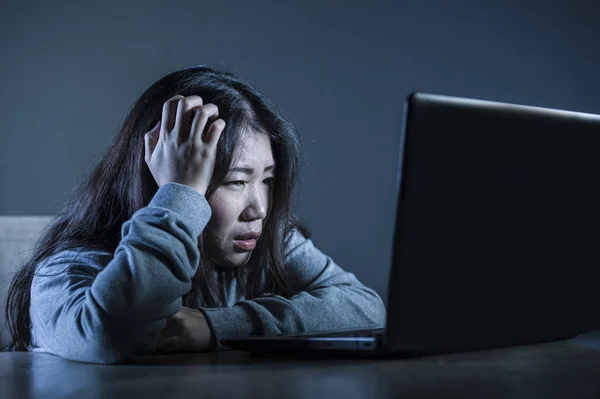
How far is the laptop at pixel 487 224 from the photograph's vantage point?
0.63 m

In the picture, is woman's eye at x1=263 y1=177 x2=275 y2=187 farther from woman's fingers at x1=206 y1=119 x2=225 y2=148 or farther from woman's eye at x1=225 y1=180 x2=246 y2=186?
woman's fingers at x1=206 y1=119 x2=225 y2=148

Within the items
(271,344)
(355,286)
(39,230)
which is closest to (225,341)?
(271,344)

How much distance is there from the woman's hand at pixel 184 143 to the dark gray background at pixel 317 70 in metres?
1.47

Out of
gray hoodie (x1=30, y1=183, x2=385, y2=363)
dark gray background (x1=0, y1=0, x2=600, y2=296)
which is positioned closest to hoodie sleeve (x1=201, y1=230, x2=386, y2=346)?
gray hoodie (x1=30, y1=183, x2=385, y2=363)

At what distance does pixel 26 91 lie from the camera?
261 centimetres

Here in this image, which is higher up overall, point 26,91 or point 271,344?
point 26,91

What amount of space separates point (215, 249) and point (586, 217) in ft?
2.46

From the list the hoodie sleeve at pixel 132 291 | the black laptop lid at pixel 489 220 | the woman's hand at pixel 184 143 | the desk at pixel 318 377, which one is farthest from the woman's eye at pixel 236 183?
the black laptop lid at pixel 489 220

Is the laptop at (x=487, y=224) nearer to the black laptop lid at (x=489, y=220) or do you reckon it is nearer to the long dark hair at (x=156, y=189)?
the black laptop lid at (x=489, y=220)

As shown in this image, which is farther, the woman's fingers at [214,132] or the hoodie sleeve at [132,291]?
the woman's fingers at [214,132]

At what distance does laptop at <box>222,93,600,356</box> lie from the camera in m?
0.63

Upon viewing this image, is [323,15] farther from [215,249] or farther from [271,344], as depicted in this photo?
[271,344]

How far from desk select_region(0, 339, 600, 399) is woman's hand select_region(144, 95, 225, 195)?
1.07 ft

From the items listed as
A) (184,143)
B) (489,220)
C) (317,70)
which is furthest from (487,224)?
(317,70)
